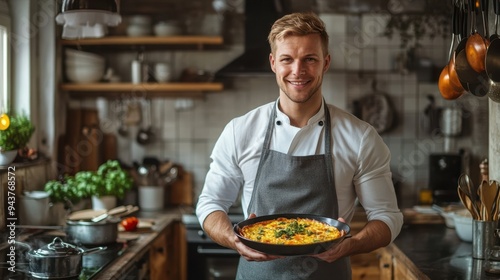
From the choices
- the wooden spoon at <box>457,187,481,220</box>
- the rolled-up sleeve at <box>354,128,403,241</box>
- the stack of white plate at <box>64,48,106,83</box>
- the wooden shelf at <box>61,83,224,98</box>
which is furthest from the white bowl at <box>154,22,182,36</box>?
the rolled-up sleeve at <box>354,128,403,241</box>

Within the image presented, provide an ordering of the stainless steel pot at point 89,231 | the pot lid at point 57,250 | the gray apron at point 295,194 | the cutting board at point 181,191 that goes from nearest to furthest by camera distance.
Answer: the gray apron at point 295,194 < the pot lid at point 57,250 < the stainless steel pot at point 89,231 < the cutting board at point 181,191

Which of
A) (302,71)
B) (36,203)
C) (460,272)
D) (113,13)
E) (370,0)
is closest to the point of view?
(302,71)

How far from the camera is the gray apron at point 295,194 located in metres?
2.30

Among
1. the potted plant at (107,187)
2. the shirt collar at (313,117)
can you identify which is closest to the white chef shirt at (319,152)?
the shirt collar at (313,117)

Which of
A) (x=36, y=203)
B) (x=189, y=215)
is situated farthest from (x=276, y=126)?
(x=189, y=215)

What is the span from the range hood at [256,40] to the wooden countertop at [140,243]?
109cm

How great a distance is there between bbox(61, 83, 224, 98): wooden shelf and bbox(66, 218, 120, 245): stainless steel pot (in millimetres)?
1777

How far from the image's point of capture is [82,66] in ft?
15.1

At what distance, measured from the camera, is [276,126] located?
93.3 inches

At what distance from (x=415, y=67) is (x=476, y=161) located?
872 millimetres

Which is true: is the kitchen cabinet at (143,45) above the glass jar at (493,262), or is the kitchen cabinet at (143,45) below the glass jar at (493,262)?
above

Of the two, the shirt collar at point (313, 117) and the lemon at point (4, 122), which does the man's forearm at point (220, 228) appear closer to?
the shirt collar at point (313, 117)

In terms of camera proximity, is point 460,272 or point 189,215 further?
point 189,215

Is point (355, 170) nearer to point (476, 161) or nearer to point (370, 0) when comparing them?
point (370, 0)
